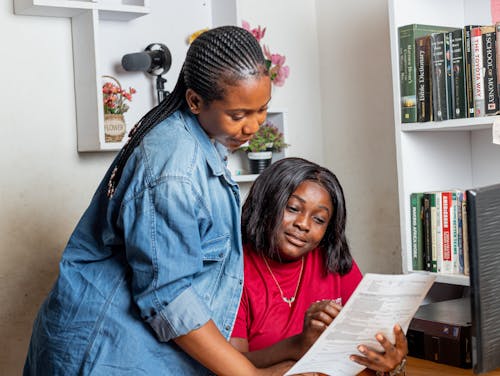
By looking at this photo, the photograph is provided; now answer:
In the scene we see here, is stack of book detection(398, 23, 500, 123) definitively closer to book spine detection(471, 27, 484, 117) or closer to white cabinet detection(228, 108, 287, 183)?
book spine detection(471, 27, 484, 117)

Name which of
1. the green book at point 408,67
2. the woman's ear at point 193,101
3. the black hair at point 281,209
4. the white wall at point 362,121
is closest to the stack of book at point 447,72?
the green book at point 408,67

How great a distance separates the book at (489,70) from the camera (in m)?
1.90

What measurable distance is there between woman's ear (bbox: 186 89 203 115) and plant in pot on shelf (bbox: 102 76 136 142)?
0.91 m

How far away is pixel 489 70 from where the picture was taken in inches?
75.2

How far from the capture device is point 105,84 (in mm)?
2234

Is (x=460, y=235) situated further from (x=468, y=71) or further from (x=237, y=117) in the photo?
(x=237, y=117)

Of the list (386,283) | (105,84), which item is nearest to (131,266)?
(386,283)

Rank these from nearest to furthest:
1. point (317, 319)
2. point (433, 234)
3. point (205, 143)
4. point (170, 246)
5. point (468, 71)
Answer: point (170, 246) < point (205, 143) < point (317, 319) < point (468, 71) < point (433, 234)

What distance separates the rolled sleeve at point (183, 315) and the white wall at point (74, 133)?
1038 millimetres

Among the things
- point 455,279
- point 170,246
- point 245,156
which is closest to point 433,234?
point 455,279

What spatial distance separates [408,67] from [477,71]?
21 centimetres

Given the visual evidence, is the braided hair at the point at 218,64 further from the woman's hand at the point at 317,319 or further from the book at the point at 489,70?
the book at the point at 489,70

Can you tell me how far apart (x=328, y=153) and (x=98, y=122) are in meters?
1.03

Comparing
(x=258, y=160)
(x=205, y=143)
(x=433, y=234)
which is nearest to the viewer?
(x=205, y=143)
